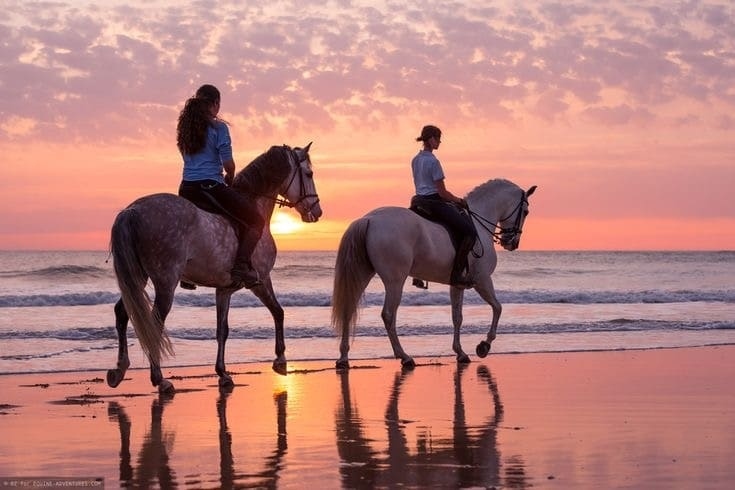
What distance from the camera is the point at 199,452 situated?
23.6ft

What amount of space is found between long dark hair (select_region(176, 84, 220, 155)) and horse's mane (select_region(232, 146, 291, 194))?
0.71 metres

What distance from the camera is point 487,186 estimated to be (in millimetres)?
14828

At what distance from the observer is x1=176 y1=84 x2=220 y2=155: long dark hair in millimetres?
10633

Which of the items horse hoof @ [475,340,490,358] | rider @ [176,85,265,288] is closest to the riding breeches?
horse hoof @ [475,340,490,358]

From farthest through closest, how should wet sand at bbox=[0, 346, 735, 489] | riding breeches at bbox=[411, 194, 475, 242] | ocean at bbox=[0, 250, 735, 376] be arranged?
ocean at bbox=[0, 250, 735, 376]
riding breeches at bbox=[411, 194, 475, 242]
wet sand at bbox=[0, 346, 735, 489]

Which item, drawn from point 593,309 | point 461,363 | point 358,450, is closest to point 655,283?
point 593,309

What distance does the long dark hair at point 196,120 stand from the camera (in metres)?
10.6

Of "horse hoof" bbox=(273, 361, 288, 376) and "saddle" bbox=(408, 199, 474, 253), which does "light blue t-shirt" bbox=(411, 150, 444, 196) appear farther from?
"horse hoof" bbox=(273, 361, 288, 376)

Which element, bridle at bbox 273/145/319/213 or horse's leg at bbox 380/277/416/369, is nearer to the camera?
bridle at bbox 273/145/319/213

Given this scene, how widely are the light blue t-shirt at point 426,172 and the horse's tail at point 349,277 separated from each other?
830mm

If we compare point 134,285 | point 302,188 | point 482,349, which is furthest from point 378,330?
point 134,285

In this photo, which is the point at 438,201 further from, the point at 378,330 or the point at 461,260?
the point at 378,330

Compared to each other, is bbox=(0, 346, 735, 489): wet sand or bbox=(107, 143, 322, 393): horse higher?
bbox=(107, 143, 322, 393): horse

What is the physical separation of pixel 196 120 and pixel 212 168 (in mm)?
469
